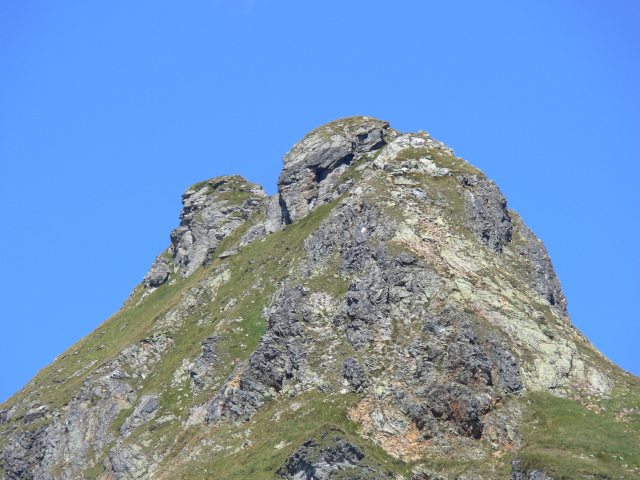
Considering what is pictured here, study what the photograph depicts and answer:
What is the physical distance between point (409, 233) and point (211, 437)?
37145mm

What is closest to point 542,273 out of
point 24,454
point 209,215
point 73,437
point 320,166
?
point 320,166

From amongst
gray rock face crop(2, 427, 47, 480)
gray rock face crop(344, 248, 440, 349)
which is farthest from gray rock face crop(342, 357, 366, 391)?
gray rock face crop(2, 427, 47, 480)

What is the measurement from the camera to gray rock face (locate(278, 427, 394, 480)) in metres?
65.6

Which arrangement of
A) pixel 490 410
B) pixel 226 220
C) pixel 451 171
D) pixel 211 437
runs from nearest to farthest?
pixel 490 410 < pixel 211 437 < pixel 451 171 < pixel 226 220

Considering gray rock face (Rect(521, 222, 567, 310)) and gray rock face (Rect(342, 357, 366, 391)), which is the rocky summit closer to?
gray rock face (Rect(342, 357, 366, 391))

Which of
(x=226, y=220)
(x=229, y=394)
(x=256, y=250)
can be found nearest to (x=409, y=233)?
(x=229, y=394)

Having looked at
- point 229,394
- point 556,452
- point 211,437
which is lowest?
point 211,437

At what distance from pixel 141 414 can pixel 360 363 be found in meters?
38.7

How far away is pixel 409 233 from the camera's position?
92375mm

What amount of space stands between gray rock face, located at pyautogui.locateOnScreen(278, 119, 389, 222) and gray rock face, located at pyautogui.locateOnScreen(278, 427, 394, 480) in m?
61.6

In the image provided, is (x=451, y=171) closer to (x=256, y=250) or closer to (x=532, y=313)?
(x=532, y=313)

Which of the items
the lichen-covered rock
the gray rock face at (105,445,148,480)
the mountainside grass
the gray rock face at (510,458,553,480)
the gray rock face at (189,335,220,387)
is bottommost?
the gray rock face at (105,445,148,480)

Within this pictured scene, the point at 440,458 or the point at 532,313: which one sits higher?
the point at 532,313

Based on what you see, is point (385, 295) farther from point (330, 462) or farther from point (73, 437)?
point (73, 437)
